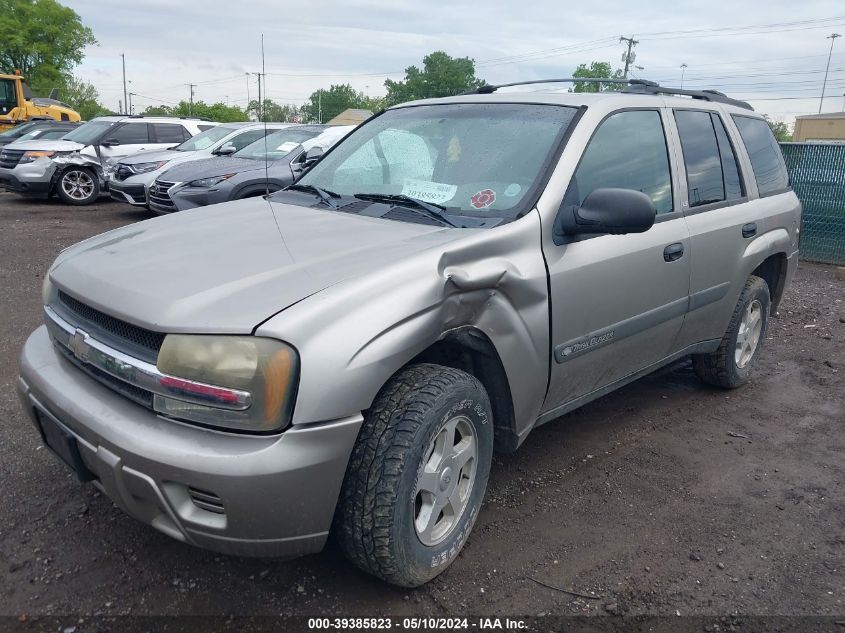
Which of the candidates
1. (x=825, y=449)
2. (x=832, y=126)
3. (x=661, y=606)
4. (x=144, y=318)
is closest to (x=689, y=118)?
(x=825, y=449)

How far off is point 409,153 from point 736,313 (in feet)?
7.50

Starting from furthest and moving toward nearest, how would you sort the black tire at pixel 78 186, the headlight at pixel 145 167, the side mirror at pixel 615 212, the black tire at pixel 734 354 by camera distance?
1. the black tire at pixel 78 186
2. the headlight at pixel 145 167
3. the black tire at pixel 734 354
4. the side mirror at pixel 615 212

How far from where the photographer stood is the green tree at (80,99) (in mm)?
56938

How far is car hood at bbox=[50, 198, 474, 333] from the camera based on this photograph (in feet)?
7.28

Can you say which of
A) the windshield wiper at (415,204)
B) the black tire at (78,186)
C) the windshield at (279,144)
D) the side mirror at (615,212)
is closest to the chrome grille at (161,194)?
the windshield at (279,144)

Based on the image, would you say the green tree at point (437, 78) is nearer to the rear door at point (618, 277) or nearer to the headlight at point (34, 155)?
the headlight at point (34, 155)

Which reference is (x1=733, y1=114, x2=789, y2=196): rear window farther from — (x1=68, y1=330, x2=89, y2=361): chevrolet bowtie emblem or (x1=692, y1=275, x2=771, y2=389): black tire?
(x1=68, y1=330, x2=89, y2=361): chevrolet bowtie emblem

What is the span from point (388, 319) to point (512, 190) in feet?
3.46

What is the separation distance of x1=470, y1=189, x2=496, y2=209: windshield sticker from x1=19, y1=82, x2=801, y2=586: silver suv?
0.01 meters

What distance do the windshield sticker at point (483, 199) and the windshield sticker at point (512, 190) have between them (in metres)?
0.06

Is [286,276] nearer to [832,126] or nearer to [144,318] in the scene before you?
[144,318]

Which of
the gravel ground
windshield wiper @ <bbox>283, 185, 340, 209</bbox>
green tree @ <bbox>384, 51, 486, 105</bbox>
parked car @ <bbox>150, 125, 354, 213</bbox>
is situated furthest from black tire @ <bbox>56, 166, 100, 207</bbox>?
green tree @ <bbox>384, 51, 486, 105</bbox>

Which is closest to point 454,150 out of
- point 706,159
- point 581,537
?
point 706,159

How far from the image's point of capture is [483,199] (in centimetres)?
306
